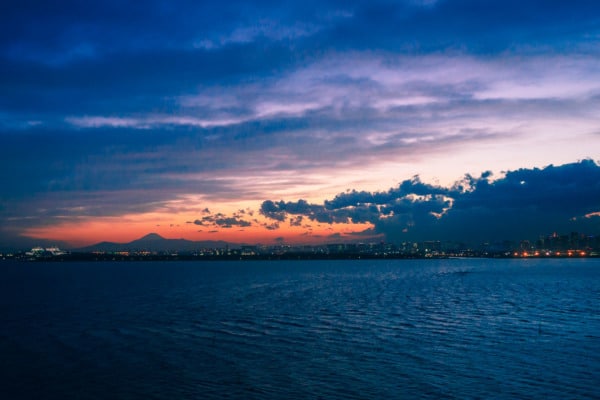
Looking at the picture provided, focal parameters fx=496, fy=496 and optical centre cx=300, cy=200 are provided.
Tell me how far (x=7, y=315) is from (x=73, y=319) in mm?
11380

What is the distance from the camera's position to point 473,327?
4856 centimetres

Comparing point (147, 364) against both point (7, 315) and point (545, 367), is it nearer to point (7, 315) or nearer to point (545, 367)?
point (545, 367)

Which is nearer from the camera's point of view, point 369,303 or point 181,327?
point 181,327

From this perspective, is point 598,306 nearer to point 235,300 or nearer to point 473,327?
point 473,327

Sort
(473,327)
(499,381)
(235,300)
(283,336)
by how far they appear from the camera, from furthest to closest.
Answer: (235,300) < (473,327) < (283,336) < (499,381)

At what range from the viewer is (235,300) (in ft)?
254

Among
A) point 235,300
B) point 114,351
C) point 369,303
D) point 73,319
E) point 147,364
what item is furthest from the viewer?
point 235,300

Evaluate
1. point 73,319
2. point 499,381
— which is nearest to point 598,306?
point 499,381

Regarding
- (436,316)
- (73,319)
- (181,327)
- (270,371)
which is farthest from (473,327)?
(73,319)

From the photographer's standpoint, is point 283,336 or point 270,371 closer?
point 270,371

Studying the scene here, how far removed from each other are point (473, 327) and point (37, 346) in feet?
129

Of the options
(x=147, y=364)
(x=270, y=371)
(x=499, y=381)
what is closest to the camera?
(x=499, y=381)

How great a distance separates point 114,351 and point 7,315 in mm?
31621

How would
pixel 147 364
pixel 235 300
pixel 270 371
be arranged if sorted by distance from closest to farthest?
pixel 270 371 → pixel 147 364 → pixel 235 300
